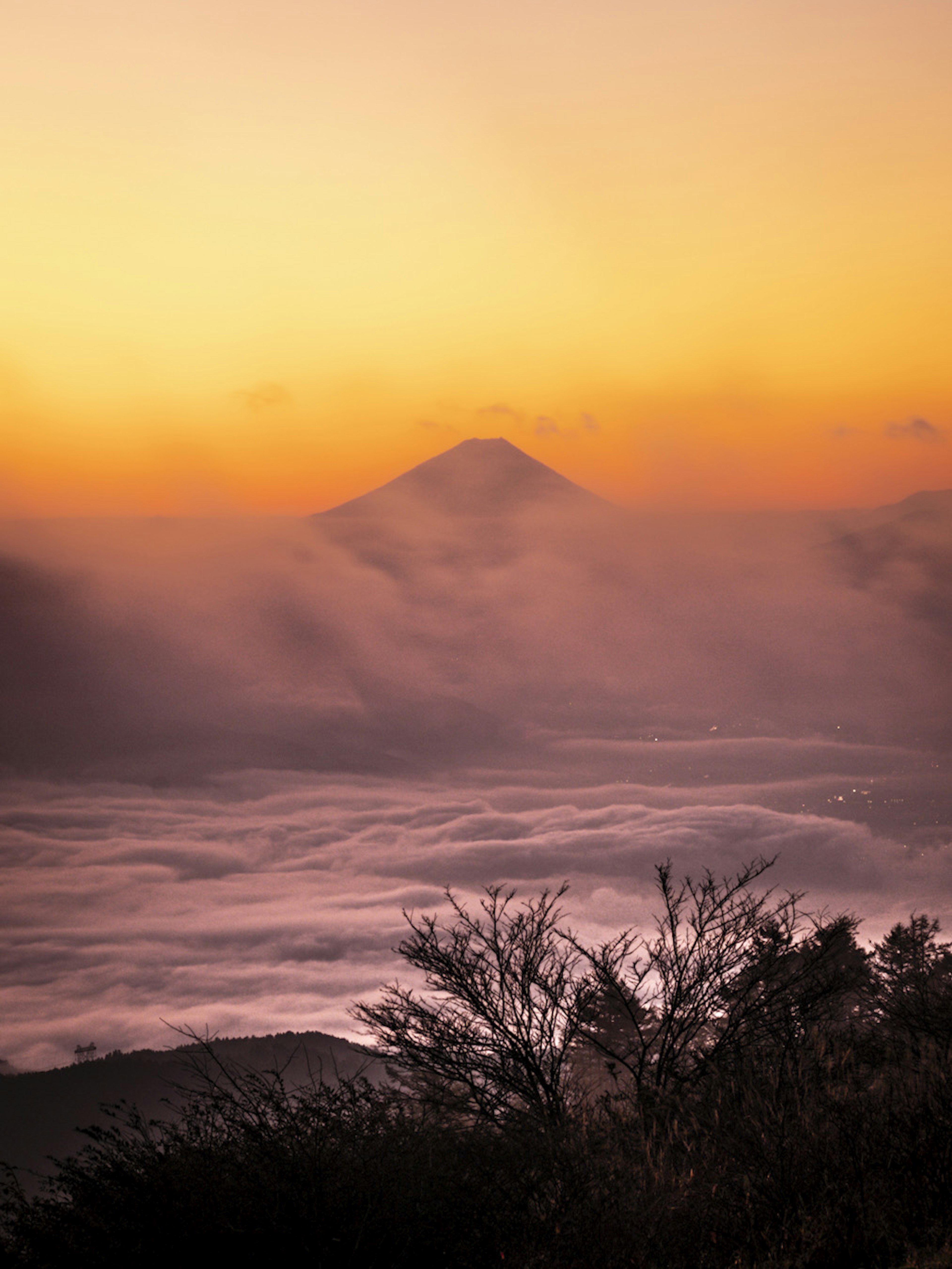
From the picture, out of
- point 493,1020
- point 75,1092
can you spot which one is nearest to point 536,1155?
point 493,1020

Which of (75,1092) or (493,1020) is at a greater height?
(493,1020)

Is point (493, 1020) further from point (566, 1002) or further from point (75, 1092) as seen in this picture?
point (75, 1092)

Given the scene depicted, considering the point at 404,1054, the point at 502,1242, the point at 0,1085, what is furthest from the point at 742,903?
the point at 0,1085

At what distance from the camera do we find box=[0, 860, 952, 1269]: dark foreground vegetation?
1024 centimetres

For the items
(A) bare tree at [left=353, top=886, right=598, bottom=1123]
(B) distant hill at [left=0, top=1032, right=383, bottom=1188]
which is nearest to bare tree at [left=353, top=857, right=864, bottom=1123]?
(A) bare tree at [left=353, top=886, right=598, bottom=1123]

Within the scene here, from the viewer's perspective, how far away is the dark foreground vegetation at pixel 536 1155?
10242mm

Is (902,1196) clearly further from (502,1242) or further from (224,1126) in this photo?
(224,1126)

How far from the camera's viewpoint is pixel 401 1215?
10.3 meters

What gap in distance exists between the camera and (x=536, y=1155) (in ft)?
40.8

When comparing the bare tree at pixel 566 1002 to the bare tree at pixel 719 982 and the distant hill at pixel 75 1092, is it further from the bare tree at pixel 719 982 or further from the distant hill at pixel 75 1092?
the distant hill at pixel 75 1092

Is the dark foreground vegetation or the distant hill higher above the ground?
the dark foreground vegetation

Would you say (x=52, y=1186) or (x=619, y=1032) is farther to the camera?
(x=619, y=1032)

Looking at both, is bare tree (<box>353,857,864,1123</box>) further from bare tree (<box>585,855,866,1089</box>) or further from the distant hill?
the distant hill

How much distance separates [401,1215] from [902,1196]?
5.92 metres
